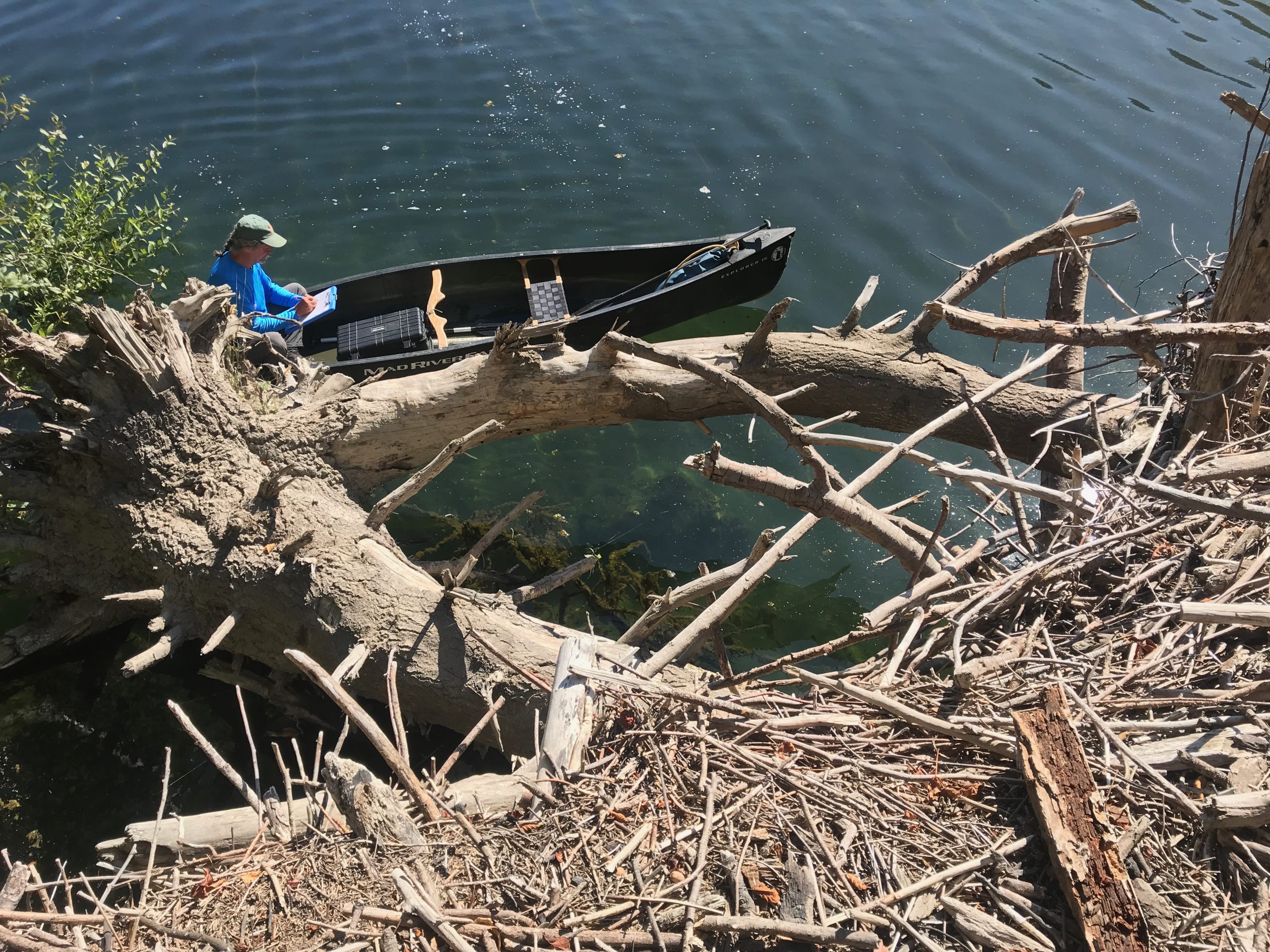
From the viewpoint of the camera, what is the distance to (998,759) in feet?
10.8

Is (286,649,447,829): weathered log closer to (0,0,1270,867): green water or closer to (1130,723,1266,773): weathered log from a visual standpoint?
(1130,723,1266,773): weathered log

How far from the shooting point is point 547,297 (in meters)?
9.20

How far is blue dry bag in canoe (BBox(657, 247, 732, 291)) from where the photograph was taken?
923 centimetres

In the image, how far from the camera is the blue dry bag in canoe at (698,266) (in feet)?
30.3

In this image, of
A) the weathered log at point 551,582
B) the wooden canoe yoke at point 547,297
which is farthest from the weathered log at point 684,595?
the wooden canoe yoke at point 547,297

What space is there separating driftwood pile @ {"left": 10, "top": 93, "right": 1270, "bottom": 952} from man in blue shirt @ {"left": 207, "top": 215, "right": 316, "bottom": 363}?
4.89 m

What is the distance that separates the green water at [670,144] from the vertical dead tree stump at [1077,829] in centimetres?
402

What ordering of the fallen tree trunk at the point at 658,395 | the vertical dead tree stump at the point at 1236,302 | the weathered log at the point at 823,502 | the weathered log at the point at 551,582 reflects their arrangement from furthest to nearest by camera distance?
the fallen tree trunk at the point at 658,395 → the weathered log at the point at 551,582 → the vertical dead tree stump at the point at 1236,302 → the weathered log at the point at 823,502

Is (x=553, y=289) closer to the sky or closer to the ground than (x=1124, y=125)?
closer to the ground

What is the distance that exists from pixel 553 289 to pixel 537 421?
10.0 feet

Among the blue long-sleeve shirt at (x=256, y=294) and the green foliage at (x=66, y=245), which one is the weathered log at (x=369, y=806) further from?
the green foliage at (x=66, y=245)

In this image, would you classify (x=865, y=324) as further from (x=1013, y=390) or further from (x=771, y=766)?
(x=771, y=766)

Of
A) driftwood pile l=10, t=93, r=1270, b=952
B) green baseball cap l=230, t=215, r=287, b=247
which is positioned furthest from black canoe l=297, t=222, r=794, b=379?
driftwood pile l=10, t=93, r=1270, b=952

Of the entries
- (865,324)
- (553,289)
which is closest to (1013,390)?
(865,324)
